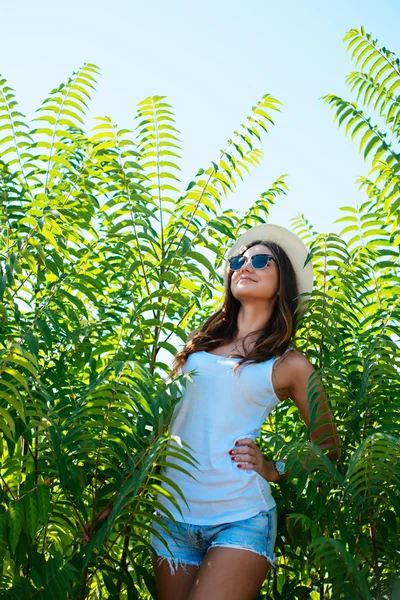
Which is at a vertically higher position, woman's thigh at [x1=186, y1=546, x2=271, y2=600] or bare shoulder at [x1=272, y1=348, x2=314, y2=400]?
bare shoulder at [x1=272, y1=348, x2=314, y2=400]

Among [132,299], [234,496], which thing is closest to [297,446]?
[234,496]

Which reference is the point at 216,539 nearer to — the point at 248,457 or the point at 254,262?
the point at 248,457

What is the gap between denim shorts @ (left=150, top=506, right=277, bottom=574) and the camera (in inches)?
99.6

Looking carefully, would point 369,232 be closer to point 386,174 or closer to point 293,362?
point 386,174

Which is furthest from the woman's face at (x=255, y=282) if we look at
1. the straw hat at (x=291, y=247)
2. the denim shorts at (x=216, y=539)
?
the denim shorts at (x=216, y=539)

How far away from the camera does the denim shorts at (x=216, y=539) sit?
2.53m

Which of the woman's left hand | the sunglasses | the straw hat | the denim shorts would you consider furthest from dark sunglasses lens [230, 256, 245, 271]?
the denim shorts

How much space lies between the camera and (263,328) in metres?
3.03

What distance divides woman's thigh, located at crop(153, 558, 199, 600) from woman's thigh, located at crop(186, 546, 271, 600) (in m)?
0.08

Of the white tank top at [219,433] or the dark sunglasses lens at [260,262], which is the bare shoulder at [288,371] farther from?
the dark sunglasses lens at [260,262]

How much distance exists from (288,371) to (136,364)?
702 mm

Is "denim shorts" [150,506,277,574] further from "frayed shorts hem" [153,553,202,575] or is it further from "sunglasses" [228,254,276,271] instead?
"sunglasses" [228,254,276,271]

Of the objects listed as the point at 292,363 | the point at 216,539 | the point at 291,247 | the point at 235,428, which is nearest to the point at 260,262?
the point at 291,247

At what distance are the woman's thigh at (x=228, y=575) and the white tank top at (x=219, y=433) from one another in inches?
4.5
